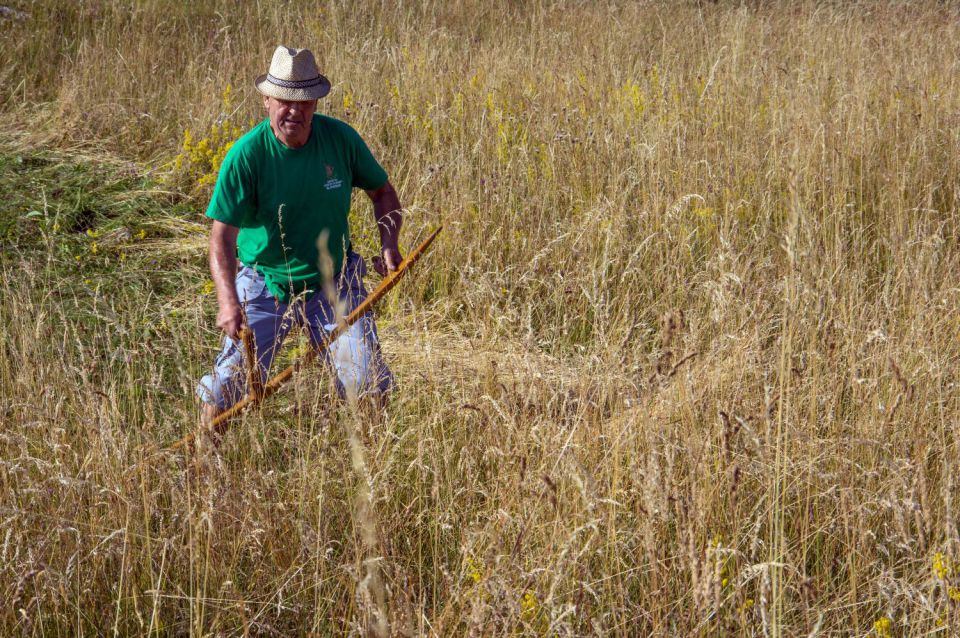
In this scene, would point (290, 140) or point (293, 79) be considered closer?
point (293, 79)

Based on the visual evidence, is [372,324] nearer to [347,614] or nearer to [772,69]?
[347,614]

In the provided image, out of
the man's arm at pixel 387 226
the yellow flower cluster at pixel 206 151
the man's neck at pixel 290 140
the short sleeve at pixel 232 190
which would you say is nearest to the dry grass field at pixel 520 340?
the yellow flower cluster at pixel 206 151

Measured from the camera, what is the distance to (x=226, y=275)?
9.76ft

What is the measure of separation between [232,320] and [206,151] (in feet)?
9.95

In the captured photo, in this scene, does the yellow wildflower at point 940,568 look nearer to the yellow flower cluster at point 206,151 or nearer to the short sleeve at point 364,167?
the short sleeve at point 364,167

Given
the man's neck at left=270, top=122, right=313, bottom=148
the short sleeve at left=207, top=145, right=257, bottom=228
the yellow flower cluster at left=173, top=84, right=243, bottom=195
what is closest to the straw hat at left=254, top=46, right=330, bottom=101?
the man's neck at left=270, top=122, right=313, bottom=148

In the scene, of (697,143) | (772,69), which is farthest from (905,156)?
(772,69)

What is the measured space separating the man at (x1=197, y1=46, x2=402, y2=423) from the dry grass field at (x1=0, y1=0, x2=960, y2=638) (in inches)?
9.6

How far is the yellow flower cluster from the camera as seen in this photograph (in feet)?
17.4

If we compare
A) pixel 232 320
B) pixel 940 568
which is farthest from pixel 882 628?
pixel 232 320

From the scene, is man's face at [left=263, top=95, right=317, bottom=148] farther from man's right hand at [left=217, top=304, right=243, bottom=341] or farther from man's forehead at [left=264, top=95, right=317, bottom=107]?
man's right hand at [left=217, top=304, right=243, bottom=341]

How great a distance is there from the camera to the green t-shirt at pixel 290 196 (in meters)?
3.08

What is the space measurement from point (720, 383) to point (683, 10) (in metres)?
7.08

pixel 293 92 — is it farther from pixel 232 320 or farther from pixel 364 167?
pixel 232 320
